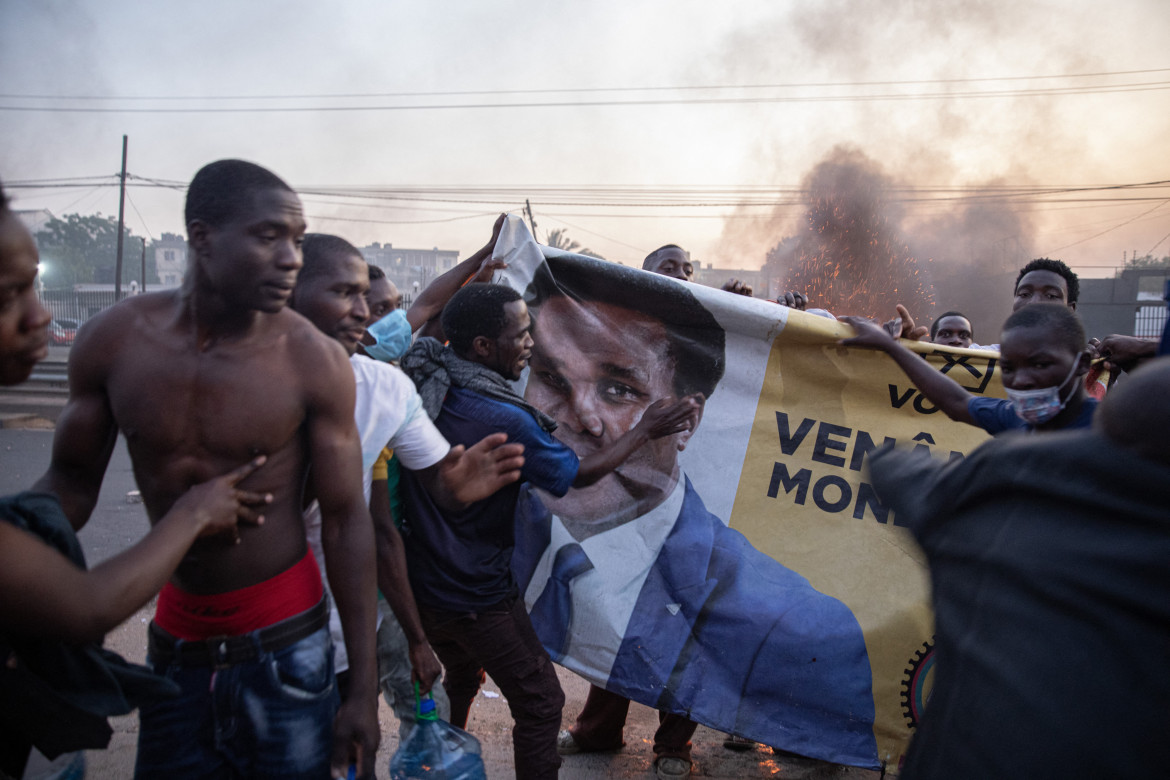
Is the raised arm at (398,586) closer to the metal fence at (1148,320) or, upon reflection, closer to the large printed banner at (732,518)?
the large printed banner at (732,518)

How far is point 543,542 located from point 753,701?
1.15 metres

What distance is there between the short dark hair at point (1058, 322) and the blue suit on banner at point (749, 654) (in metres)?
1.44

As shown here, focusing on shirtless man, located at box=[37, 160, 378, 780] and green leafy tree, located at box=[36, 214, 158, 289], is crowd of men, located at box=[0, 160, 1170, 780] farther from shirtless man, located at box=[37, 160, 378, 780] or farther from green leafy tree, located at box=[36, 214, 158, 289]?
green leafy tree, located at box=[36, 214, 158, 289]

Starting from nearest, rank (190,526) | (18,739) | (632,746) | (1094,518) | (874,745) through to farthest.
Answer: (1094,518) < (18,739) < (190,526) < (874,745) < (632,746)

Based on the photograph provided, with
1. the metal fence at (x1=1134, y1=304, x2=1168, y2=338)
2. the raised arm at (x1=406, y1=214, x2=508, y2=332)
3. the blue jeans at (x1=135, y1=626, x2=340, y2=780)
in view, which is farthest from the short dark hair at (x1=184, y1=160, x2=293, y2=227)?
the metal fence at (x1=1134, y1=304, x2=1168, y2=338)

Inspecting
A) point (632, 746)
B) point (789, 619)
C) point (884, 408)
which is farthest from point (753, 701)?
point (884, 408)

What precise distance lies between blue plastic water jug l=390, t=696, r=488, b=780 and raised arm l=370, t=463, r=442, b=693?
6.8 inches

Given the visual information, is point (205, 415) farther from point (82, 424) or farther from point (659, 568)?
point (659, 568)

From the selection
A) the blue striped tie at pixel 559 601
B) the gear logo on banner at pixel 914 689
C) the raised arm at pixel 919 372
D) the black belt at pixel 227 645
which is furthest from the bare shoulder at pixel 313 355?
the gear logo on banner at pixel 914 689

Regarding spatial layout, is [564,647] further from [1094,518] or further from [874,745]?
[1094,518]

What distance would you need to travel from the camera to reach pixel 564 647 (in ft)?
10.4

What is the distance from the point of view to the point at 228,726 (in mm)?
1708

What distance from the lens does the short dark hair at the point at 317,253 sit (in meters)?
2.37

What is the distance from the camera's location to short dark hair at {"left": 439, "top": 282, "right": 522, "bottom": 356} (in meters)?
2.57
